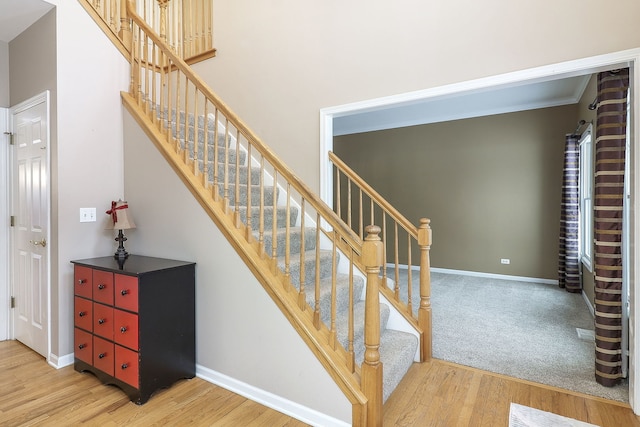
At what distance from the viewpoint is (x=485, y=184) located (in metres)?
5.57

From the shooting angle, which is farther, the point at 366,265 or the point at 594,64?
the point at 594,64

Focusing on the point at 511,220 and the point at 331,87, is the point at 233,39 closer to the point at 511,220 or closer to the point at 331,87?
the point at 331,87

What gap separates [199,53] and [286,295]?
3.36 meters

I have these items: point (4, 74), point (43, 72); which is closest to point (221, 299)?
point (43, 72)

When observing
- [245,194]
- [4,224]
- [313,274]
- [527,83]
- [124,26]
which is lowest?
[313,274]

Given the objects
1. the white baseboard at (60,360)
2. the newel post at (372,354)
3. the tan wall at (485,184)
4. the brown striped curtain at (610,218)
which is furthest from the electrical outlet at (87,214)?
the tan wall at (485,184)

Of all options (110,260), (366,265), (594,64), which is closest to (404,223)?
(366,265)

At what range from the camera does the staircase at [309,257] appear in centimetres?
175

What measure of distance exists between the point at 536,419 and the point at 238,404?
178 centimetres

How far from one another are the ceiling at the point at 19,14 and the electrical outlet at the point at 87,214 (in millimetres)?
1582

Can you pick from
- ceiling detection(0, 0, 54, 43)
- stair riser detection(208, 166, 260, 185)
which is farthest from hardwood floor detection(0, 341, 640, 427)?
ceiling detection(0, 0, 54, 43)

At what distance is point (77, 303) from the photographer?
8.14ft

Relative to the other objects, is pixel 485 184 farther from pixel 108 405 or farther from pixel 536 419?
pixel 108 405

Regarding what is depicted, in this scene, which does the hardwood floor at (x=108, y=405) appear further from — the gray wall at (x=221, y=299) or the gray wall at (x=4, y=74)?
the gray wall at (x=4, y=74)
